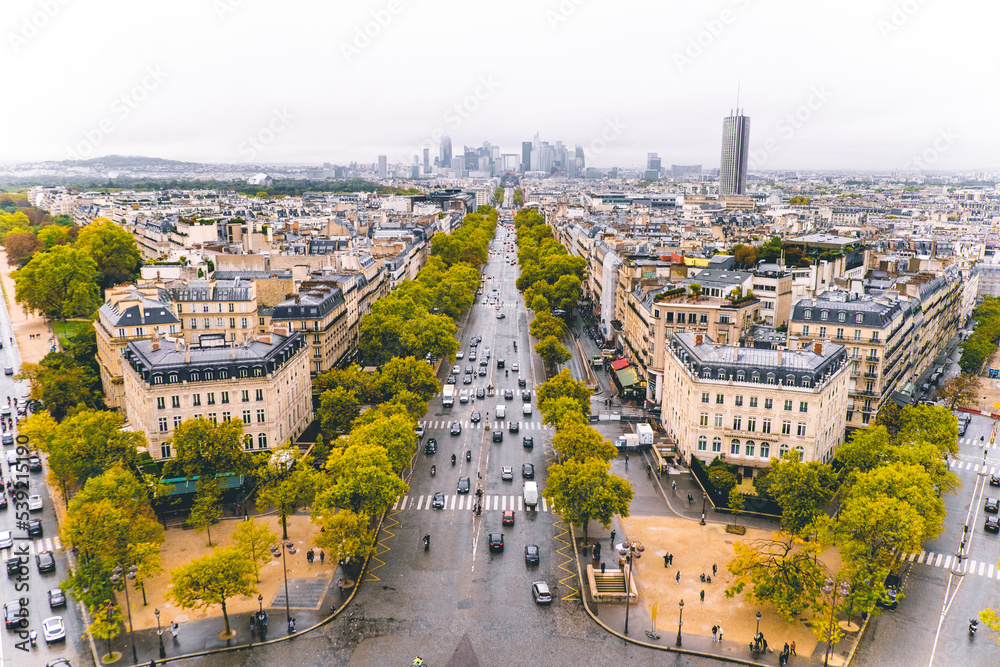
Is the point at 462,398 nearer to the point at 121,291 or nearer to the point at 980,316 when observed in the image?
the point at 121,291

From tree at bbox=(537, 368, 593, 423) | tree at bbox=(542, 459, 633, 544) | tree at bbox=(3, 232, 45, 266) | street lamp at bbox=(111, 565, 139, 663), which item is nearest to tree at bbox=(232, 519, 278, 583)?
street lamp at bbox=(111, 565, 139, 663)

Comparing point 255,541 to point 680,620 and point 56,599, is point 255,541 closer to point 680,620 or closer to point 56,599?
point 56,599

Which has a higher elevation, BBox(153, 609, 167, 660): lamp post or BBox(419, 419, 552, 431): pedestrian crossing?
BBox(419, 419, 552, 431): pedestrian crossing

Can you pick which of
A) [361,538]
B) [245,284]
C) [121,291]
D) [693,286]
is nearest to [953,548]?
[693,286]

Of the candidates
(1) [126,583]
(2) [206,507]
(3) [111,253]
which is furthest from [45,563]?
(3) [111,253]

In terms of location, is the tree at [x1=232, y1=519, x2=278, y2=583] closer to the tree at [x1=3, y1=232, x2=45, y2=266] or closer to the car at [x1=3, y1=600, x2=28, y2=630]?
the car at [x1=3, y1=600, x2=28, y2=630]

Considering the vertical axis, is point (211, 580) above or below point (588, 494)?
below
